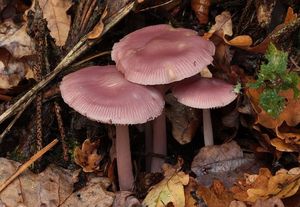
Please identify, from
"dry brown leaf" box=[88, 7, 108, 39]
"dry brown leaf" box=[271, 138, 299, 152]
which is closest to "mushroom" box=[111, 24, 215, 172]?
"dry brown leaf" box=[88, 7, 108, 39]

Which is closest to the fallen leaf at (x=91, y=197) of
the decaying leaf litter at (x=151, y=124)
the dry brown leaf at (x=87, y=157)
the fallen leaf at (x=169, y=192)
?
the decaying leaf litter at (x=151, y=124)

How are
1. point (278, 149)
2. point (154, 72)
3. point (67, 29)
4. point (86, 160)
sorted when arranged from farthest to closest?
point (67, 29) < point (86, 160) < point (278, 149) < point (154, 72)

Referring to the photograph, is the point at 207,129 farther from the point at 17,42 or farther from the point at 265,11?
the point at 17,42

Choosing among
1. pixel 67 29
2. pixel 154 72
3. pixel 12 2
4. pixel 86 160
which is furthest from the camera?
pixel 12 2

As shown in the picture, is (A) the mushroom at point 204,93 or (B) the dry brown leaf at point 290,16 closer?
(A) the mushroom at point 204,93

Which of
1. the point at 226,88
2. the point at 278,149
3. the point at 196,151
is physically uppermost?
the point at 226,88

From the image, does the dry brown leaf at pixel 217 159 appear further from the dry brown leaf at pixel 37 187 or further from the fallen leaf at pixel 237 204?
the dry brown leaf at pixel 37 187

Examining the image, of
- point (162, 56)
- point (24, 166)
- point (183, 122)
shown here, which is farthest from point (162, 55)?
point (24, 166)

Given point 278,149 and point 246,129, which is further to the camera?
point 246,129

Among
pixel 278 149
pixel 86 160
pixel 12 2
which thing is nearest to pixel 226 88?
pixel 278 149

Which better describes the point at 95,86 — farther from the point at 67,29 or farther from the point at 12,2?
the point at 12,2
